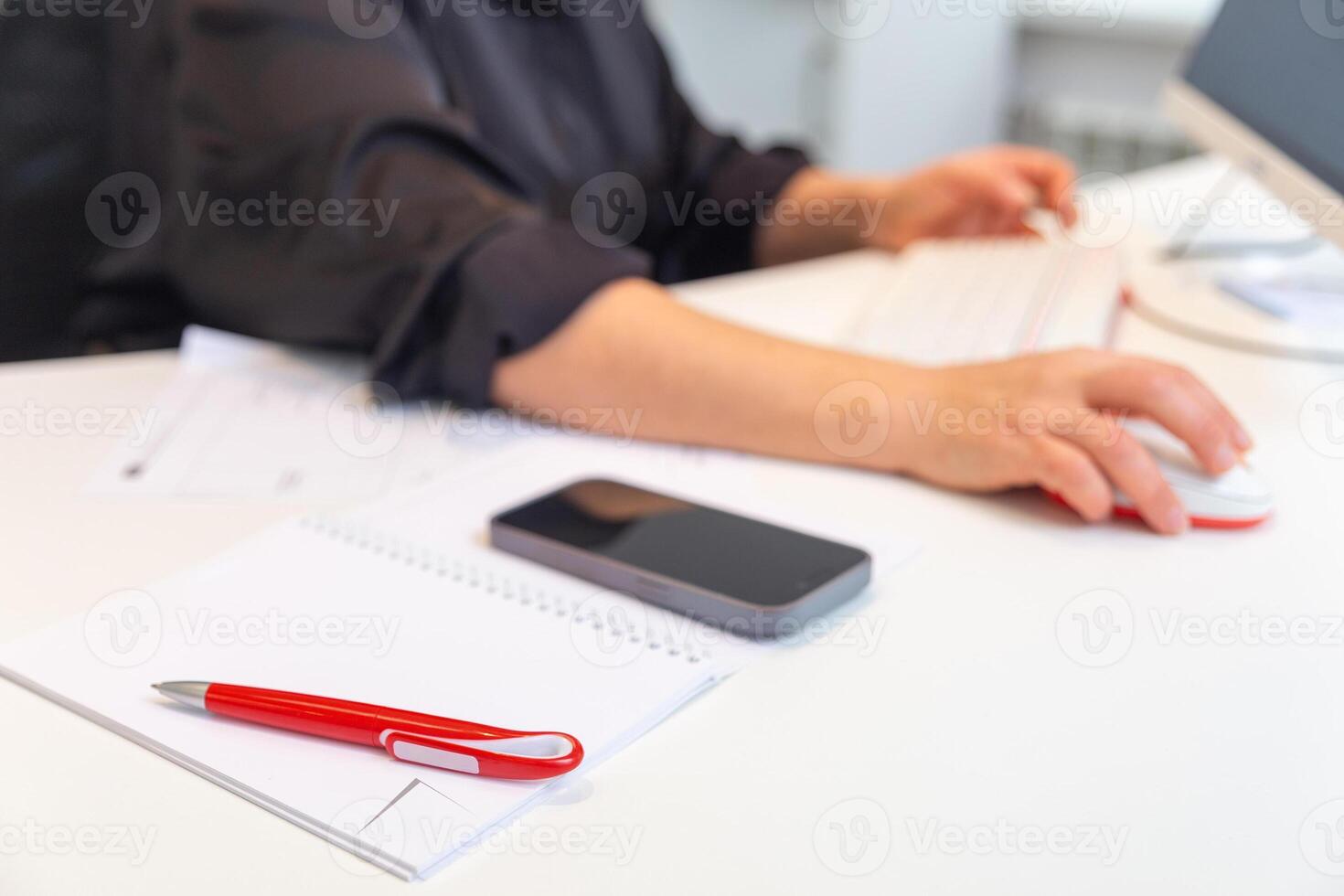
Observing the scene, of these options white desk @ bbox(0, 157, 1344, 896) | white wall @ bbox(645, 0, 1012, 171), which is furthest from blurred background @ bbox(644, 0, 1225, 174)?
white desk @ bbox(0, 157, 1344, 896)

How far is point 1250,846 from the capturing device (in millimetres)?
395

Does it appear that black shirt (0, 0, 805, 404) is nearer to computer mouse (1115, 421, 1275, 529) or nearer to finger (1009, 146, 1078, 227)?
computer mouse (1115, 421, 1275, 529)

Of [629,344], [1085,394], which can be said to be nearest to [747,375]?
[629,344]

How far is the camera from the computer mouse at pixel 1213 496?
605 mm

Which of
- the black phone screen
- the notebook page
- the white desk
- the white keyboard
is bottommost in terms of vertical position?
the white desk

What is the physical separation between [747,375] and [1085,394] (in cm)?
18

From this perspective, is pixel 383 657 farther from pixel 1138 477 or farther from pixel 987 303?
pixel 987 303

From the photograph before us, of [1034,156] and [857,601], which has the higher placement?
[1034,156]

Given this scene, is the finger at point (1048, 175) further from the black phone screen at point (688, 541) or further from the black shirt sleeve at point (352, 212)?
the black phone screen at point (688, 541)

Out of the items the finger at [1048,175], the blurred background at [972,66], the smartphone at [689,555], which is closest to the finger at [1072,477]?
the smartphone at [689,555]

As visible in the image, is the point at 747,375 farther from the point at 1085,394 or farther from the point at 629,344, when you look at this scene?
the point at 1085,394

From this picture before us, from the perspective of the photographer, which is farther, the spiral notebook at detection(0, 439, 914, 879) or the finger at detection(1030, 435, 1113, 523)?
the finger at detection(1030, 435, 1113, 523)

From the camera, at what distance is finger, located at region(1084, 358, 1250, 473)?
23.7 inches

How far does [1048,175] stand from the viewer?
111 cm
